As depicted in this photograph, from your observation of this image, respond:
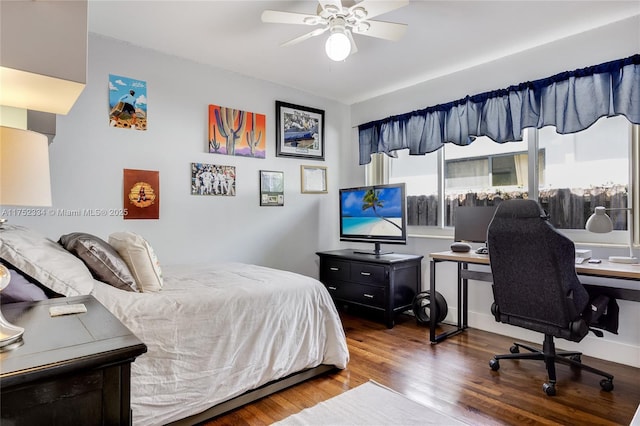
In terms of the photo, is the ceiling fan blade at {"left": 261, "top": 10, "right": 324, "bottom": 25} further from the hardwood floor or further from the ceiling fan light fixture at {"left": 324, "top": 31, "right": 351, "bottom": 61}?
the hardwood floor

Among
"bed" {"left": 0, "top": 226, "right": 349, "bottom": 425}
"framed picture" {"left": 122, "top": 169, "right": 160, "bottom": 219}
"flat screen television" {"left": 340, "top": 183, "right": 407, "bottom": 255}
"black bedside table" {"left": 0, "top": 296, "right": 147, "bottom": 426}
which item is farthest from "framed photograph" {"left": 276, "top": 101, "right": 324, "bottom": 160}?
"black bedside table" {"left": 0, "top": 296, "right": 147, "bottom": 426}

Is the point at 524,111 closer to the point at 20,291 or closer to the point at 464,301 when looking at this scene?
the point at 464,301

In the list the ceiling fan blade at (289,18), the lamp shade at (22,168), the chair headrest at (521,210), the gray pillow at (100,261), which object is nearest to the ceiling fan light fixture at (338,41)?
the ceiling fan blade at (289,18)

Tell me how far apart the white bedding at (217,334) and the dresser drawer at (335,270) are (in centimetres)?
143

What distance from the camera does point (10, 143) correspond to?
1.04m

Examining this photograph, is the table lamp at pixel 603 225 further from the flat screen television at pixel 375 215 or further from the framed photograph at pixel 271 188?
the framed photograph at pixel 271 188

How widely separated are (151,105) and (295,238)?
2021mm

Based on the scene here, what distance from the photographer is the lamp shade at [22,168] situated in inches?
40.4

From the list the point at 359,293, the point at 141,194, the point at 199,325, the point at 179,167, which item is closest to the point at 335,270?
the point at 359,293

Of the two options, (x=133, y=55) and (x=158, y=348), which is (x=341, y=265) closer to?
(x=158, y=348)

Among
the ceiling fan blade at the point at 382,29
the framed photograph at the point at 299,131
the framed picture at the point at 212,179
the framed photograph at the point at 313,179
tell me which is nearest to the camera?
the ceiling fan blade at the point at 382,29

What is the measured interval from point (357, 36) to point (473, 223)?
1.92 metres

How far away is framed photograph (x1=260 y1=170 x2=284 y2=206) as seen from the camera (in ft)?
12.9

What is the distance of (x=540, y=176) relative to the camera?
3.24m
